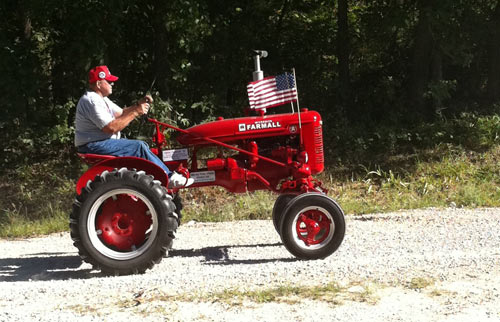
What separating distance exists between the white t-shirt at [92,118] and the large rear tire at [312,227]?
1.80 metres

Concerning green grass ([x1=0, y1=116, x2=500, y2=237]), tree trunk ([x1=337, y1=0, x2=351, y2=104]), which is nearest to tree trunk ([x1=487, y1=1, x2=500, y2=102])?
green grass ([x1=0, y1=116, x2=500, y2=237])

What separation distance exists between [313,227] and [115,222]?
1779 mm

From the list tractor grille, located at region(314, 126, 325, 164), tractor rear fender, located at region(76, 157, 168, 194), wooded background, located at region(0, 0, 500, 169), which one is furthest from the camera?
wooded background, located at region(0, 0, 500, 169)

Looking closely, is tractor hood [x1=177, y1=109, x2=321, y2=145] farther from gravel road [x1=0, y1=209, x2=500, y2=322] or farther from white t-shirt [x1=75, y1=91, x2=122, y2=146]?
gravel road [x1=0, y1=209, x2=500, y2=322]

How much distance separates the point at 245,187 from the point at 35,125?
7031 millimetres

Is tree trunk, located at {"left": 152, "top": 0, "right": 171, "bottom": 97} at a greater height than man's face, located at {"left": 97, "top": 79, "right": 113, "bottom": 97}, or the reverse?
tree trunk, located at {"left": 152, "top": 0, "right": 171, "bottom": 97}

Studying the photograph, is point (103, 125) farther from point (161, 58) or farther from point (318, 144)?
point (161, 58)

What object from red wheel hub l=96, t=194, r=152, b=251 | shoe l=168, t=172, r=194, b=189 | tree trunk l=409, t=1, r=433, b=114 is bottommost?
red wheel hub l=96, t=194, r=152, b=251

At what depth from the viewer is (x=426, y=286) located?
493 centimetres

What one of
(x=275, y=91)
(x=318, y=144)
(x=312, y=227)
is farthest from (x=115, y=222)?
(x=318, y=144)

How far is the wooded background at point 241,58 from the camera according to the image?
441 inches

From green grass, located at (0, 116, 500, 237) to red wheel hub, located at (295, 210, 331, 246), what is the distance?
8.32 feet

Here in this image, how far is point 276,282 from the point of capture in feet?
17.0

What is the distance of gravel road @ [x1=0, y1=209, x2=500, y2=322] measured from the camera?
4.47 meters
